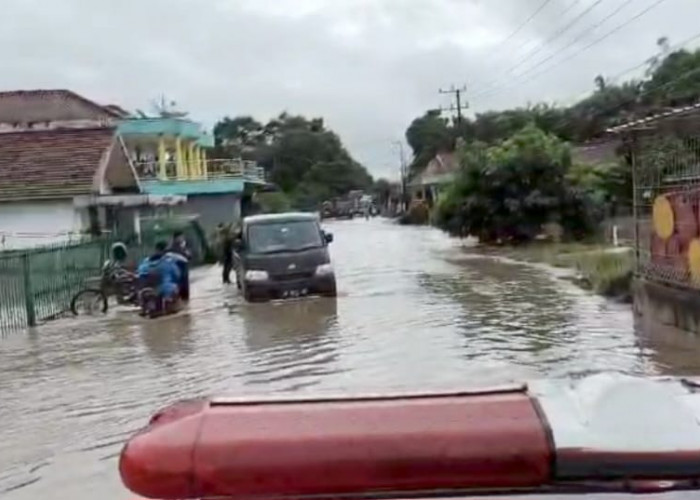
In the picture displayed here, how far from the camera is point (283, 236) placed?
72.0 ft

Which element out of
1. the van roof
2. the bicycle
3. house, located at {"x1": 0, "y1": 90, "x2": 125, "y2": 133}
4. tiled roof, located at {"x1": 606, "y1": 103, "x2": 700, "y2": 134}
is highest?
house, located at {"x1": 0, "y1": 90, "x2": 125, "y2": 133}

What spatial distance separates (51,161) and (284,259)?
10.2 metres

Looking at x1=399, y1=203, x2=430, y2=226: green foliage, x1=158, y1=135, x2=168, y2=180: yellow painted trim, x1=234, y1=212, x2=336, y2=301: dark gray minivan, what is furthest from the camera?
x1=399, y1=203, x2=430, y2=226: green foliage

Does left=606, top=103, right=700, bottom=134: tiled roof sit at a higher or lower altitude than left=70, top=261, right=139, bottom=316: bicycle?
higher

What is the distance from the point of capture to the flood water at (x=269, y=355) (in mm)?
9258

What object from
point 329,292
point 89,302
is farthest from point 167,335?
point 329,292

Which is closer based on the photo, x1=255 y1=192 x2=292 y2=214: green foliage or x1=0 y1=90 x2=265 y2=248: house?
x1=0 y1=90 x2=265 y2=248: house

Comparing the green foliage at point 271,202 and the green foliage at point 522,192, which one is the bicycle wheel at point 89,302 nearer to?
the green foliage at point 522,192

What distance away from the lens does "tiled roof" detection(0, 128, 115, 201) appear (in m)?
27.0

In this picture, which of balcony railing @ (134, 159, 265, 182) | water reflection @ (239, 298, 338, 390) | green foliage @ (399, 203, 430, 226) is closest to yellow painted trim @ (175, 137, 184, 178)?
balcony railing @ (134, 159, 265, 182)

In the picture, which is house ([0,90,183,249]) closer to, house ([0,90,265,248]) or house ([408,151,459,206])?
house ([0,90,265,248])

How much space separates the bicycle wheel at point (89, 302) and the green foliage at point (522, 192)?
803 inches

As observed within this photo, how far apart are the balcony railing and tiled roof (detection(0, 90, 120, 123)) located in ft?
8.85

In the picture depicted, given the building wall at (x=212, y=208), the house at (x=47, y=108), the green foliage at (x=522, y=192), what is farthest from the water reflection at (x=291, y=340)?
the building wall at (x=212, y=208)
